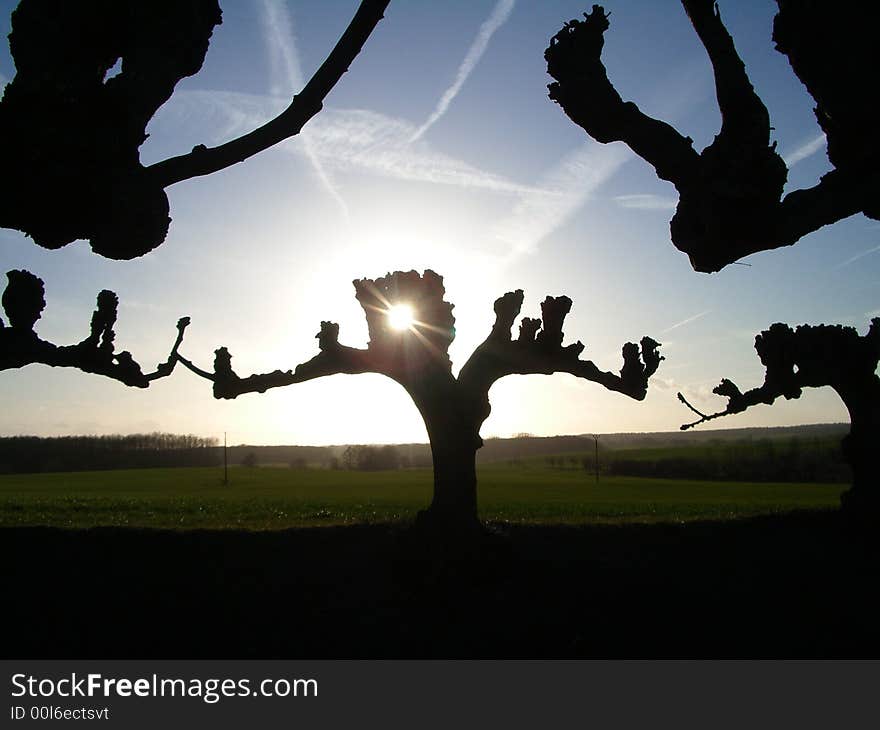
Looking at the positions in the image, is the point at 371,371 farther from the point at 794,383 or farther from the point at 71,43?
the point at 794,383

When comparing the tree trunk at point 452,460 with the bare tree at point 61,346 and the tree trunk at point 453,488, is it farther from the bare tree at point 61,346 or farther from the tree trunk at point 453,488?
the bare tree at point 61,346

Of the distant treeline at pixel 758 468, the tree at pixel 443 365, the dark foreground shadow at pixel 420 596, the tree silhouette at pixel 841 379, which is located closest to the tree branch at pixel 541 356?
the tree at pixel 443 365

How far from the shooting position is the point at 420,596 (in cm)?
1038

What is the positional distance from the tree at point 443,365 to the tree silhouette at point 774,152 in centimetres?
642

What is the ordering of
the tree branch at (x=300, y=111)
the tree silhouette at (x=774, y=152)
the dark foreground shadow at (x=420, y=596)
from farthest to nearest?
the dark foreground shadow at (x=420, y=596)
the tree silhouette at (x=774, y=152)
the tree branch at (x=300, y=111)

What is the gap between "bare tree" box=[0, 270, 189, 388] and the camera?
12875 millimetres

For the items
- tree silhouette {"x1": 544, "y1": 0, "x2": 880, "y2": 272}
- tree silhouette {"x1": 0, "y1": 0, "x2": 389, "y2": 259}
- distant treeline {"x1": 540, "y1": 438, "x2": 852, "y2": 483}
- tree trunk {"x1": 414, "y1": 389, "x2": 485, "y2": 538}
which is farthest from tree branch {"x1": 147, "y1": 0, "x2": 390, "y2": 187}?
distant treeline {"x1": 540, "y1": 438, "x2": 852, "y2": 483}

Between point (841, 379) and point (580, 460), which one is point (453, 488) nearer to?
point (841, 379)

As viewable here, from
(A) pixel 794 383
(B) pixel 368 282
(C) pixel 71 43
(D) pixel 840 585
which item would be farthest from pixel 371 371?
(A) pixel 794 383

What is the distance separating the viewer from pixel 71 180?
201 inches

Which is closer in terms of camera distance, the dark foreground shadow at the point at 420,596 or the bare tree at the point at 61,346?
the dark foreground shadow at the point at 420,596

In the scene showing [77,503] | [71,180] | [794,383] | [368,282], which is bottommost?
[77,503]

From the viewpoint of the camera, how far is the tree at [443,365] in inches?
496
